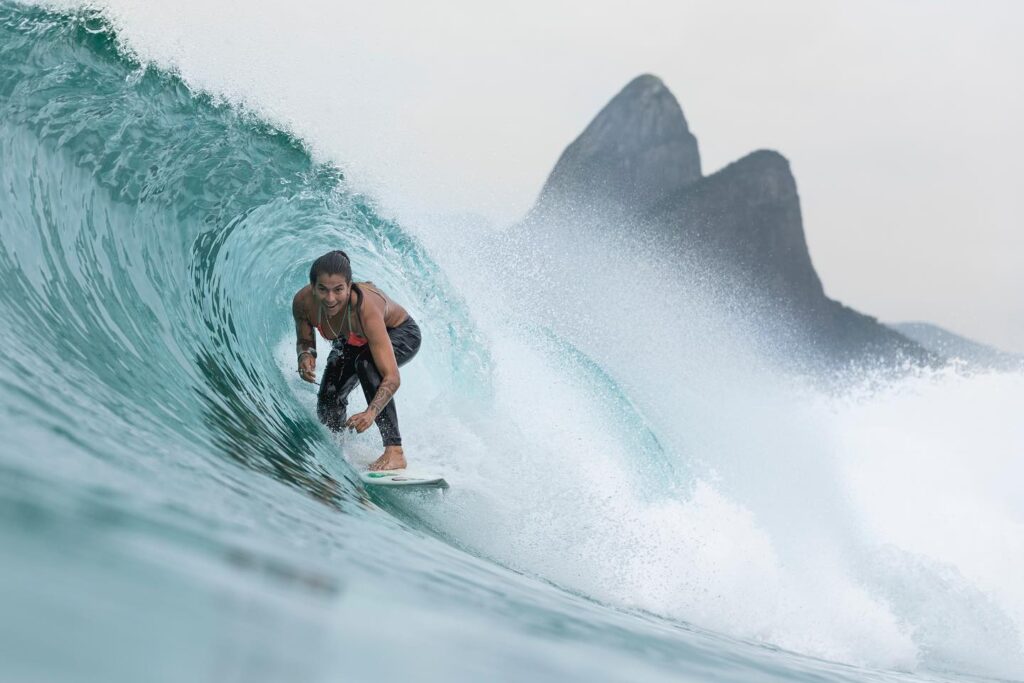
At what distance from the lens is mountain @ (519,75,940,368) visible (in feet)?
160

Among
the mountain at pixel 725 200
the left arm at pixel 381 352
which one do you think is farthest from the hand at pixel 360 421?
the mountain at pixel 725 200

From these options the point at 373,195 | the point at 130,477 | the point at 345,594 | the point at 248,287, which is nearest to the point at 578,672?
the point at 345,594

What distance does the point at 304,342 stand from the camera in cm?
405

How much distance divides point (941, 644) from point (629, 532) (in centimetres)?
239

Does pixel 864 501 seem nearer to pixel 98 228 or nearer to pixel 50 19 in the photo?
pixel 98 228

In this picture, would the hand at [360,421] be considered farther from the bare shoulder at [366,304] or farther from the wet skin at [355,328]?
the bare shoulder at [366,304]

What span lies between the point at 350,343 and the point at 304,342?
21cm

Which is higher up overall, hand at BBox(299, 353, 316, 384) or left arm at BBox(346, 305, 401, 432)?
left arm at BBox(346, 305, 401, 432)

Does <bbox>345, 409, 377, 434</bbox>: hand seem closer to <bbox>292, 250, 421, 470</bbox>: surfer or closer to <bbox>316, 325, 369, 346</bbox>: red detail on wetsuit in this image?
<bbox>292, 250, 421, 470</bbox>: surfer

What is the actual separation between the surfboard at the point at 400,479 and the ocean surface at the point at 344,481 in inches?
2.8

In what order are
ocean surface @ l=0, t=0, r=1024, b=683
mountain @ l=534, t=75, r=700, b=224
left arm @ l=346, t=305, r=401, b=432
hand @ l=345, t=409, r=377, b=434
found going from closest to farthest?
ocean surface @ l=0, t=0, r=1024, b=683
hand @ l=345, t=409, r=377, b=434
left arm @ l=346, t=305, r=401, b=432
mountain @ l=534, t=75, r=700, b=224

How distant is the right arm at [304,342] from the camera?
398cm

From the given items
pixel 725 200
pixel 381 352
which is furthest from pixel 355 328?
pixel 725 200

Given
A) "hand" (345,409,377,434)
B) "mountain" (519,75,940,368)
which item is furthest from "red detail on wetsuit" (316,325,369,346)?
"mountain" (519,75,940,368)
